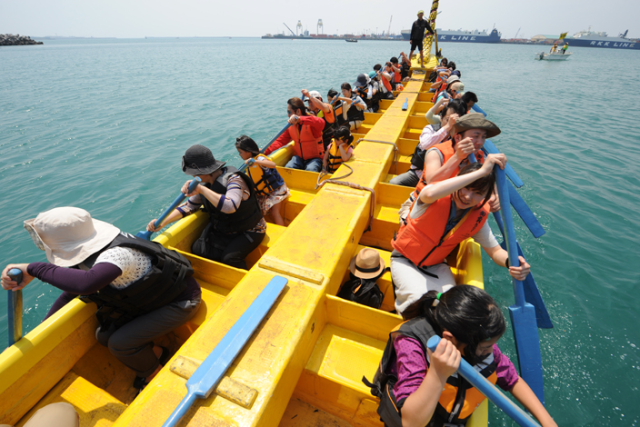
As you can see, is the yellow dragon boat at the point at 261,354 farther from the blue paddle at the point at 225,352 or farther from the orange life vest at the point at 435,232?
the orange life vest at the point at 435,232

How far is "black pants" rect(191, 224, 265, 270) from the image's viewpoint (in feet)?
10.8

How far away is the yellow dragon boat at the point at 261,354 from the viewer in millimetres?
1630

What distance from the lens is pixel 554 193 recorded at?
729cm

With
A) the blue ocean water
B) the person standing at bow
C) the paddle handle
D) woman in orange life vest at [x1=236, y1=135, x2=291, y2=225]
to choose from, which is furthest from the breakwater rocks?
the paddle handle

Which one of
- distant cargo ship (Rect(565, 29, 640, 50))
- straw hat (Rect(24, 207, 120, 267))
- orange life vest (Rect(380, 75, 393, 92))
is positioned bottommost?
straw hat (Rect(24, 207, 120, 267))

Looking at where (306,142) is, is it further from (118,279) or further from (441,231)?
(118,279)

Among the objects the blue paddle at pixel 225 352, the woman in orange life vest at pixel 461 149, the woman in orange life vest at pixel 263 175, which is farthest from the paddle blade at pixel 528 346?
the woman in orange life vest at pixel 263 175

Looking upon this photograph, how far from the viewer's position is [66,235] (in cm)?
191

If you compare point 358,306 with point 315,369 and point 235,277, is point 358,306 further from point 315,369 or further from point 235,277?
point 235,277

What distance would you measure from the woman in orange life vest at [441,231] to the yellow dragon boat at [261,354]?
0.95 ft

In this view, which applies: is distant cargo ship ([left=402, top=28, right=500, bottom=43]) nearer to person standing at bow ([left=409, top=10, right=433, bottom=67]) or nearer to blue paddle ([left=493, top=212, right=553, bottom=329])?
person standing at bow ([left=409, top=10, right=433, bottom=67])

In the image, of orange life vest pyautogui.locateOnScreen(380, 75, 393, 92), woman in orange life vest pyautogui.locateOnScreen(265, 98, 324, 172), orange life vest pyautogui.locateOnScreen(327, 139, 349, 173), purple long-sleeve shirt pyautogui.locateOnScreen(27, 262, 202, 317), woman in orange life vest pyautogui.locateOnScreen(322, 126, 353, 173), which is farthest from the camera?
orange life vest pyautogui.locateOnScreen(380, 75, 393, 92)

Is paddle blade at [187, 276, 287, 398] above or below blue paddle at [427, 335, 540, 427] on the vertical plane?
below

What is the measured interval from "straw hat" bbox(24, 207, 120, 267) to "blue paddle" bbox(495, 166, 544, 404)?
2971mm
